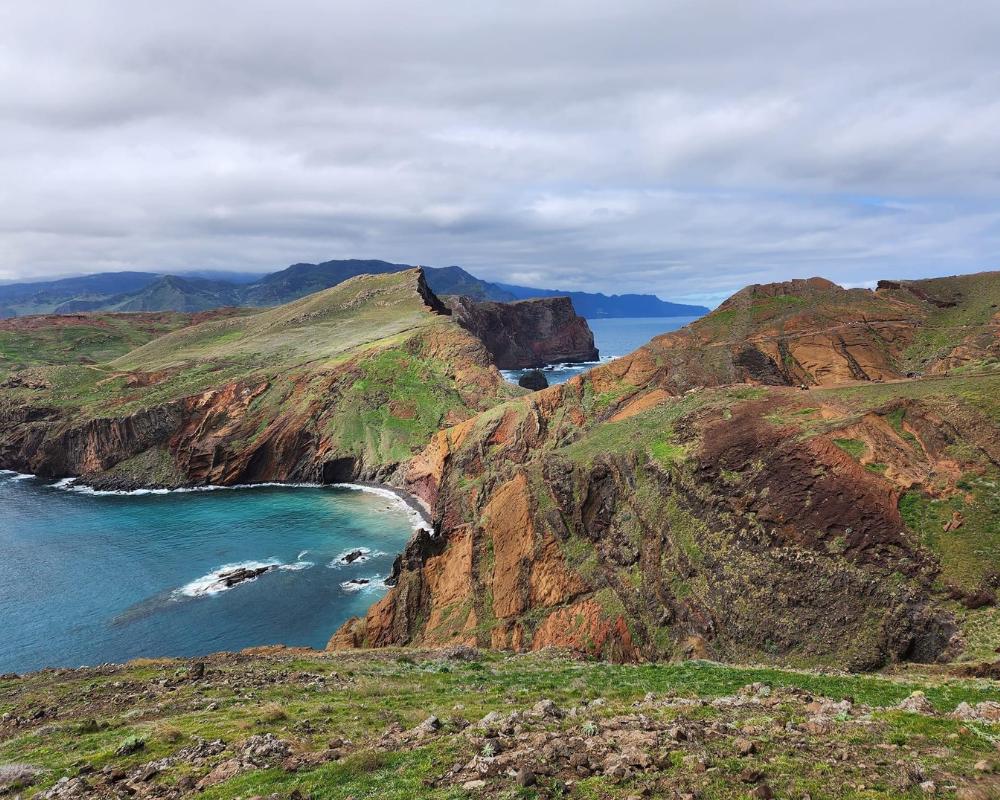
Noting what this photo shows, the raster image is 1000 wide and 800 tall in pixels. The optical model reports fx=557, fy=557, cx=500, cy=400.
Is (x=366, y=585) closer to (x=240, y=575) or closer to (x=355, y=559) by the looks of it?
(x=355, y=559)

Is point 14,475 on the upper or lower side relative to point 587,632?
lower

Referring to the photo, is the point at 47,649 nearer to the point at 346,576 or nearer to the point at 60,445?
the point at 346,576

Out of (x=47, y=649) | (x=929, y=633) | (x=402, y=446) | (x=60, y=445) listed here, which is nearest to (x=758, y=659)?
(x=929, y=633)

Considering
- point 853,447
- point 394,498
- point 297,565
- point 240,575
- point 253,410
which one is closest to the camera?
point 853,447

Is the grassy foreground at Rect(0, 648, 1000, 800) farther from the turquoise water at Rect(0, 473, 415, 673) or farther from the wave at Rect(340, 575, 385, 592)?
the wave at Rect(340, 575, 385, 592)

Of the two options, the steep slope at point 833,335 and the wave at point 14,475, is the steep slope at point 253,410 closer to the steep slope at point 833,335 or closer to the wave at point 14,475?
the wave at point 14,475

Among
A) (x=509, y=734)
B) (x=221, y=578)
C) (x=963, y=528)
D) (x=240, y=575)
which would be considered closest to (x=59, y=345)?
(x=221, y=578)

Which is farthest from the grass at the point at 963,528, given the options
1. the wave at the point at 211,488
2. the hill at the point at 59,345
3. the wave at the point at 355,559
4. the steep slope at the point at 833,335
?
the hill at the point at 59,345

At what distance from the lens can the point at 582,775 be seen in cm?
1148

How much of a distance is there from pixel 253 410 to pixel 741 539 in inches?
3872

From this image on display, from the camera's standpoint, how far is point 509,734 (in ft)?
47.6

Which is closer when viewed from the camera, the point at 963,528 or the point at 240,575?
the point at 963,528

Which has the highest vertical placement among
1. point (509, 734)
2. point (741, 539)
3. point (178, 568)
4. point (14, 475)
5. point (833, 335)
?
point (833, 335)

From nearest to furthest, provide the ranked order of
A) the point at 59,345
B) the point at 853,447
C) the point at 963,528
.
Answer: the point at 963,528 < the point at 853,447 < the point at 59,345
